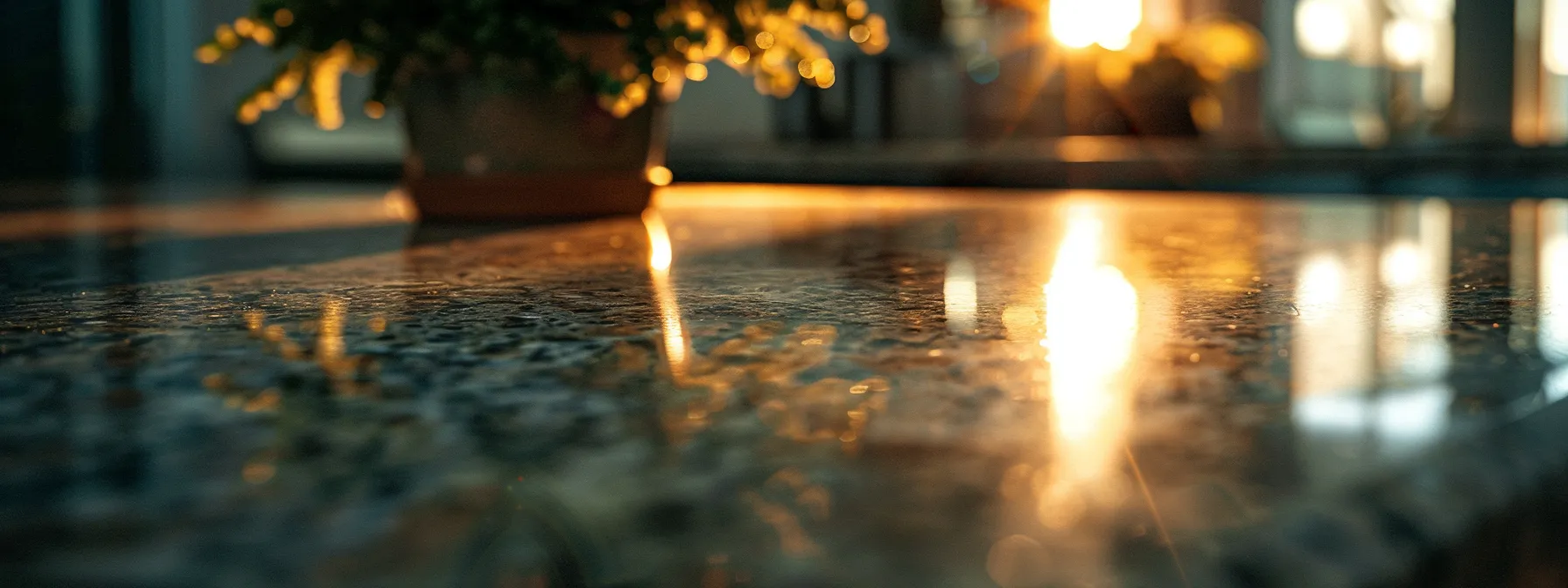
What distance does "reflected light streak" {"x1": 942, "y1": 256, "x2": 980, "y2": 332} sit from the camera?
352 mm

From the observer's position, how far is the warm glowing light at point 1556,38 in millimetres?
5996

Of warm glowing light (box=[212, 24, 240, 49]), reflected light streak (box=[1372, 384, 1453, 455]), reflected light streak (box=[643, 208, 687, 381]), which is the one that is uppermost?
warm glowing light (box=[212, 24, 240, 49])

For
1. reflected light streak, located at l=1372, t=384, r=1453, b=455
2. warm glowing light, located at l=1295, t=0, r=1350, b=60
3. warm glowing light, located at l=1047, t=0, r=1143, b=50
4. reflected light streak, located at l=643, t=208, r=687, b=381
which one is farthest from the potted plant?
warm glowing light, located at l=1295, t=0, r=1350, b=60

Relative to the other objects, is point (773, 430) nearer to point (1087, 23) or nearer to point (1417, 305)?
point (1417, 305)

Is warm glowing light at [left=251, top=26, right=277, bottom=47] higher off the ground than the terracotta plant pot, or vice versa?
warm glowing light at [left=251, top=26, right=277, bottom=47]

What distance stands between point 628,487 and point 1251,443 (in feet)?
0.28

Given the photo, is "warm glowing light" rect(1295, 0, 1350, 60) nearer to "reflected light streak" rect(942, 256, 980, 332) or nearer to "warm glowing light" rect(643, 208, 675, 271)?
"warm glowing light" rect(643, 208, 675, 271)

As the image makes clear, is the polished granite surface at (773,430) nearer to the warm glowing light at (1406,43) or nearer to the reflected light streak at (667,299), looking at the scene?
the reflected light streak at (667,299)

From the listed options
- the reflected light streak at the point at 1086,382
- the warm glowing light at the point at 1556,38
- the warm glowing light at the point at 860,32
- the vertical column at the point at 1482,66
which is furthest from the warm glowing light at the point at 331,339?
the warm glowing light at the point at 1556,38

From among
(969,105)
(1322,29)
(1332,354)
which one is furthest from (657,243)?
(1322,29)

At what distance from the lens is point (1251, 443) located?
0.18m

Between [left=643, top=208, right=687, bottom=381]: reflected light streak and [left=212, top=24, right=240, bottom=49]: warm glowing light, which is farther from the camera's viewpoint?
[left=212, top=24, right=240, bottom=49]: warm glowing light

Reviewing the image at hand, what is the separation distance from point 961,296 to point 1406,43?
6822 mm

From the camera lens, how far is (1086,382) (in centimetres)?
24
